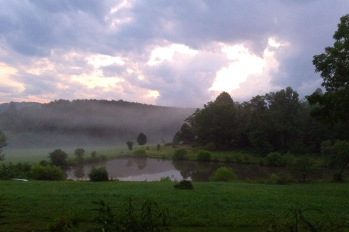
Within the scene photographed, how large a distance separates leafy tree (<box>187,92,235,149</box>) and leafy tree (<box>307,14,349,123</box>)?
156 feet

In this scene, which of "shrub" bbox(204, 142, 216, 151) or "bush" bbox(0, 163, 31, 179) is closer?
"bush" bbox(0, 163, 31, 179)

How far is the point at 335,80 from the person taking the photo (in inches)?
469

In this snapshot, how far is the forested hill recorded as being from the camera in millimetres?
61719

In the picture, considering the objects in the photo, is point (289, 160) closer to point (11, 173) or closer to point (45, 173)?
point (45, 173)

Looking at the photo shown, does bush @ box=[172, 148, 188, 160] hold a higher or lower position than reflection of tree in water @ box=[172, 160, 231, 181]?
higher

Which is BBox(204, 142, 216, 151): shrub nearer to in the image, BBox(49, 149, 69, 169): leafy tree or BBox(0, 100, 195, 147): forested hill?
BBox(0, 100, 195, 147): forested hill

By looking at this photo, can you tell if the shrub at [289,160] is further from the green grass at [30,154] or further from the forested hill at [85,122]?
the forested hill at [85,122]

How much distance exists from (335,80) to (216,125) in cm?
4865

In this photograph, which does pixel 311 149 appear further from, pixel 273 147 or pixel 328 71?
pixel 328 71

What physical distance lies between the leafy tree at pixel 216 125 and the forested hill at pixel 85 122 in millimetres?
20578

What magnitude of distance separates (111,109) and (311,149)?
2108 inches

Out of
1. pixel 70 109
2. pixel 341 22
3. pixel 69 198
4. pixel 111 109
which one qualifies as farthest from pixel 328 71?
pixel 111 109

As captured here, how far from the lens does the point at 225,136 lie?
2403 inches

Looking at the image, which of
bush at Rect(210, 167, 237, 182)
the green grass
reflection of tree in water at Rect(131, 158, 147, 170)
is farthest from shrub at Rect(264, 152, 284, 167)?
the green grass
